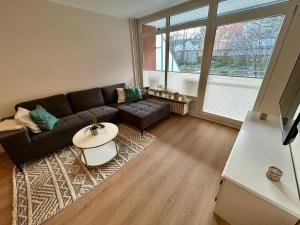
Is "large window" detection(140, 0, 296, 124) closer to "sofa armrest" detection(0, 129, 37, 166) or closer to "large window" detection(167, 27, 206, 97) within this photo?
"large window" detection(167, 27, 206, 97)

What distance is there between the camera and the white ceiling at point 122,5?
242 cm

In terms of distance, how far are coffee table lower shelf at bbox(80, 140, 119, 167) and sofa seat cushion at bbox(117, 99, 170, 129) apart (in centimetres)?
63

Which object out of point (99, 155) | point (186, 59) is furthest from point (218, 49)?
point (99, 155)

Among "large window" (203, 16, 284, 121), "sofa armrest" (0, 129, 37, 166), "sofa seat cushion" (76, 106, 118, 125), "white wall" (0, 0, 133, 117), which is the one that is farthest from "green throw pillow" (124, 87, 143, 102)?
"sofa armrest" (0, 129, 37, 166)

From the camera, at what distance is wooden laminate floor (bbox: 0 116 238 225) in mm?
1304

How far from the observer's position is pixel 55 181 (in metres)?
1.68

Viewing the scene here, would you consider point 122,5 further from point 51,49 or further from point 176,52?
point 51,49

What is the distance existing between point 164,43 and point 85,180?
327cm

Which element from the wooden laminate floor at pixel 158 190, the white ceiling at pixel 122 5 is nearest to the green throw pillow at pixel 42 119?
the wooden laminate floor at pixel 158 190

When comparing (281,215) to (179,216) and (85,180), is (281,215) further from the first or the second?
(85,180)

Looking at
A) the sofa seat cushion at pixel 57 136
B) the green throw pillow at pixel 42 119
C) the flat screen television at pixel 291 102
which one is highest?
the flat screen television at pixel 291 102

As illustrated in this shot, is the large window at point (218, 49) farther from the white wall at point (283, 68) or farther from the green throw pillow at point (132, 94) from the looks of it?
the green throw pillow at point (132, 94)

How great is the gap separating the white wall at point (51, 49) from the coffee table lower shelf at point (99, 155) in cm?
159

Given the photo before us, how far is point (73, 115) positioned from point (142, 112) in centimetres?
135
